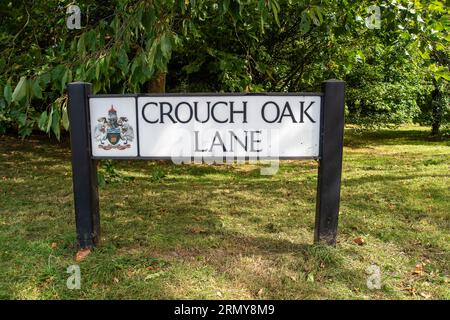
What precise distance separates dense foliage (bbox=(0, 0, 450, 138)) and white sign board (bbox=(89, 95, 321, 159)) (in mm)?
241

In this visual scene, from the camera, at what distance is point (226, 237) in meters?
4.15

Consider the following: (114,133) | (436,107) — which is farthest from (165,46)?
(436,107)

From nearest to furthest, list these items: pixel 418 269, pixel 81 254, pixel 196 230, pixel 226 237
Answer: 1. pixel 418 269
2. pixel 81 254
3. pixel 226 237
4. pixel 196 230

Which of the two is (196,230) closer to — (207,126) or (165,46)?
(207,126)

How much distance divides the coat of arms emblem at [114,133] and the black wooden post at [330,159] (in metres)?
1.52

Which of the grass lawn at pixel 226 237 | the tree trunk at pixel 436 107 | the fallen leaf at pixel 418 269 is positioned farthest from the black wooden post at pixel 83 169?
the tree trunk at pixel 436 107

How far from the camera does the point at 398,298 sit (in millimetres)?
2992

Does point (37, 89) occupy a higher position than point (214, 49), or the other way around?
point (214, 49)

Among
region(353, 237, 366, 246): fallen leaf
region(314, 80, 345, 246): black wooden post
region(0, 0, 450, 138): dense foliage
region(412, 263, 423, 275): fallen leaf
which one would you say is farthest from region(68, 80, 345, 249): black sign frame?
region(412, 263, 423, 275): fallen leaf

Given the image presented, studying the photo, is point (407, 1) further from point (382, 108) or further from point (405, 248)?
point (382, 108)

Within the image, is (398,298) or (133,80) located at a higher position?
(133,80)

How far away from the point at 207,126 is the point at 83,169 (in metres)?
1.04
